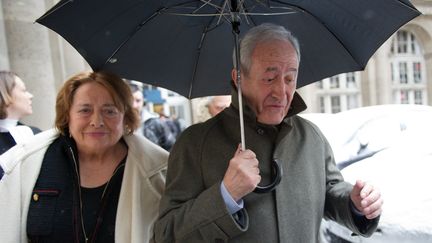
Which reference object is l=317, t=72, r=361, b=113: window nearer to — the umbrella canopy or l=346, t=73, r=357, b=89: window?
l=346, t=73, r=357, b=89: window

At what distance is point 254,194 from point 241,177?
0.21 m

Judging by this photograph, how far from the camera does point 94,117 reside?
5.75 ft

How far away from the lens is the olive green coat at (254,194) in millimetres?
1325

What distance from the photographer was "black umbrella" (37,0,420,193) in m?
1.62

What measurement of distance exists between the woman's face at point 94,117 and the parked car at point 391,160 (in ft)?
3.69

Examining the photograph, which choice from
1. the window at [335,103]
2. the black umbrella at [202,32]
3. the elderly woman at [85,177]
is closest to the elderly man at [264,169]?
the black umbrella at [202,32]

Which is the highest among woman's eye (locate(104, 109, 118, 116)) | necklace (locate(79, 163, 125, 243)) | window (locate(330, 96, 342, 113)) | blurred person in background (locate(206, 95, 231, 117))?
woman's eye (locate(104, 109, 118, 116))

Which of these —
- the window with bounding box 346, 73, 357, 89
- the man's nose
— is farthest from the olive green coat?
the window with bounding box 346, 73, 357, 89

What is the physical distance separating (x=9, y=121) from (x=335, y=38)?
2.16m

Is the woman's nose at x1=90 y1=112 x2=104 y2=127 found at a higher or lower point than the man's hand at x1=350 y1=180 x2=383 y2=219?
higher

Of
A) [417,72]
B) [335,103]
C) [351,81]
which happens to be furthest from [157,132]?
[417,72]

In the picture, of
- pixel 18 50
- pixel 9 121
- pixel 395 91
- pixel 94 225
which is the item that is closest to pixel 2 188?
pixel 94 225

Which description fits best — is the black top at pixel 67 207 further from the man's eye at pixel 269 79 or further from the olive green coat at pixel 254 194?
the man's eye at pixel 269 79

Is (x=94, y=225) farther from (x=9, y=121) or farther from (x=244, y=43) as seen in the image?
(x=9, y=121)
